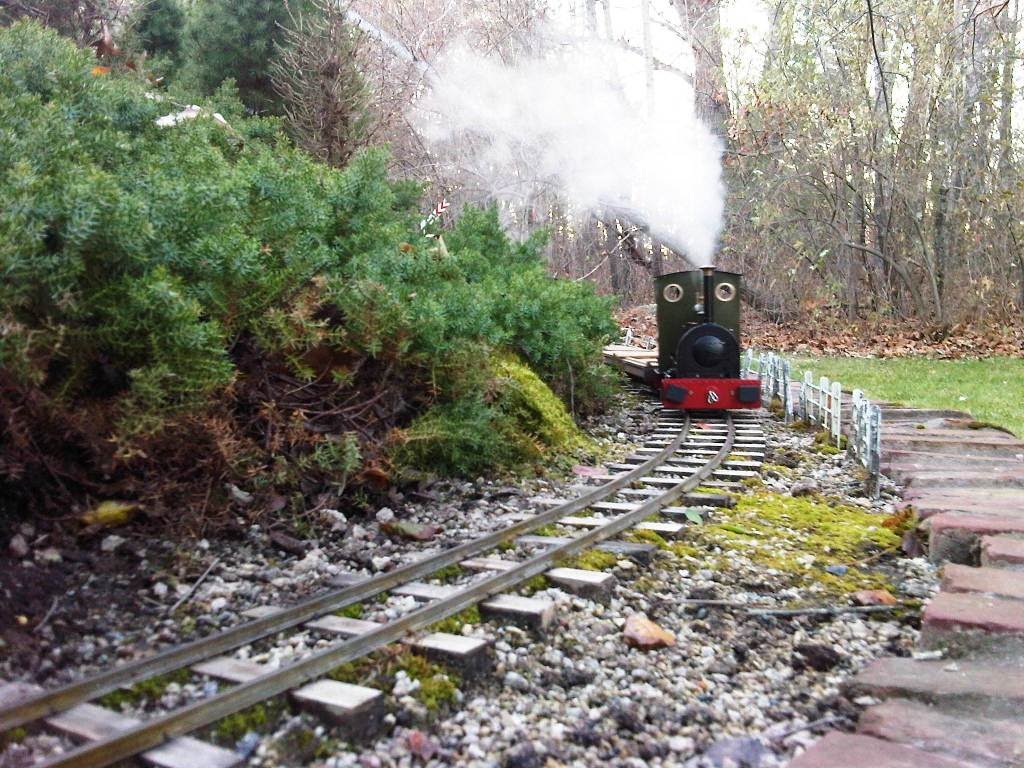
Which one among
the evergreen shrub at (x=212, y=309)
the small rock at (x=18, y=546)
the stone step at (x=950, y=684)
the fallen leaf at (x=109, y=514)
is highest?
the evergreen shrub at (x=212, y=309)

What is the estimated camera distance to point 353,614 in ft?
13.2

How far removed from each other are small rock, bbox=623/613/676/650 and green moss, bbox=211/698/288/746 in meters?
1.52

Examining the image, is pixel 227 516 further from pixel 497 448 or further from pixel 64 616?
pixel 497 448

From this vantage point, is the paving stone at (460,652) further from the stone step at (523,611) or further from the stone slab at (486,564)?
the stone slab at (486,564)

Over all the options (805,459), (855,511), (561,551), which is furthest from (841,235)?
(561,551)

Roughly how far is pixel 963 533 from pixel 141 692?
4.08 m

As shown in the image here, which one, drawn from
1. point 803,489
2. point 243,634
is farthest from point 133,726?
point 803,489

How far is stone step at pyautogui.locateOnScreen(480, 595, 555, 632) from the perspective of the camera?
3.98m

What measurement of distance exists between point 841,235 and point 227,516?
18.5 metres

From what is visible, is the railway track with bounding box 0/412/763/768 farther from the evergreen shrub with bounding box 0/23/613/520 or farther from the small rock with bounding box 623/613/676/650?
the evergreen shrub with bounding box 0/23/613/520

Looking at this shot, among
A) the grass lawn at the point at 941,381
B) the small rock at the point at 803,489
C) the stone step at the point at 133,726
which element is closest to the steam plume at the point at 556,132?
the grass lawn at the point at 941,381

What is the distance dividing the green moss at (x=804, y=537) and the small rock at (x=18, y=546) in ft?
11.6

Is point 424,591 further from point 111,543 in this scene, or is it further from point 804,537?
point 804,537

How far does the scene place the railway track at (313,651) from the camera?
2.80 metres
